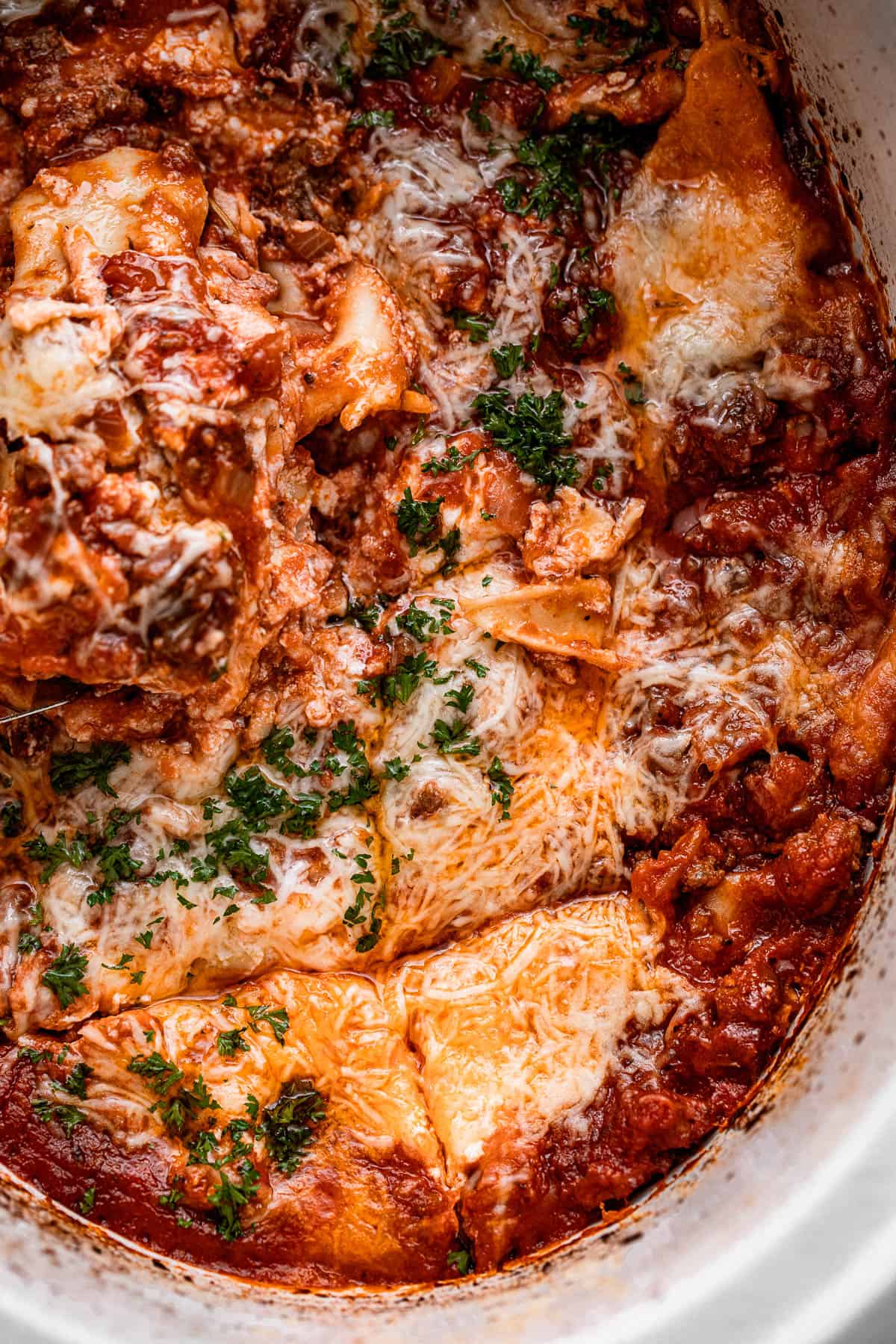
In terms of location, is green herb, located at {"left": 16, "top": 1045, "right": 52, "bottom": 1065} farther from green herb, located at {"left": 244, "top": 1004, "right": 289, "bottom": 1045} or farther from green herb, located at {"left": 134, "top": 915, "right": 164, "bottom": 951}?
green herb, located at {"left": 244, "top": 1004, "right": 289, "bottom": 1045}

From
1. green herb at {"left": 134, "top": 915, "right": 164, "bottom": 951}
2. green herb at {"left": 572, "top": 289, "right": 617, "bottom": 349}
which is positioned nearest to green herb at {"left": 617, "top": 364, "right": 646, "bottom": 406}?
green herb at {"left": 572, "top": 289, "right": 617, "bottom": 349}

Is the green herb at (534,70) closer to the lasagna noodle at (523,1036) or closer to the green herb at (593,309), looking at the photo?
the green herb at (593,309)

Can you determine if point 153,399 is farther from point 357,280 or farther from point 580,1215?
point 580,1215

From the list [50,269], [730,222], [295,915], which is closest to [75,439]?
[50,269]

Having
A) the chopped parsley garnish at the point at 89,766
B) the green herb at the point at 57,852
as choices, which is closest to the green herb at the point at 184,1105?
the green herb at the point at 57,852

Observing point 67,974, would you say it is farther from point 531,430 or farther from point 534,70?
point 534,70

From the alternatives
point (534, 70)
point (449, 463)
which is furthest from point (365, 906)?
point (534, 70)
